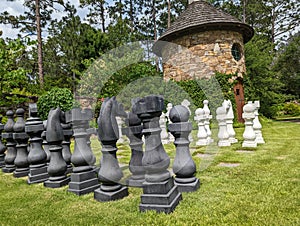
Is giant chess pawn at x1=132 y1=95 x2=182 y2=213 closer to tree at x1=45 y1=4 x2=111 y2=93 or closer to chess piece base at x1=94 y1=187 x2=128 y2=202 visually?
chess piece base at x1=94 y1=187 x2=128 y2=202

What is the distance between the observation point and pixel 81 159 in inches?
99.0

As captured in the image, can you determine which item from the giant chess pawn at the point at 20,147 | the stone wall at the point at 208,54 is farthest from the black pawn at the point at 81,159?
the stone wall at the point at 208,54

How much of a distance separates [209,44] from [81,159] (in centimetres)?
1002

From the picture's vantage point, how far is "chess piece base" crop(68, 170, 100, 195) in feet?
7.93

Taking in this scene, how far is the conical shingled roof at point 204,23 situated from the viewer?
10484 mm

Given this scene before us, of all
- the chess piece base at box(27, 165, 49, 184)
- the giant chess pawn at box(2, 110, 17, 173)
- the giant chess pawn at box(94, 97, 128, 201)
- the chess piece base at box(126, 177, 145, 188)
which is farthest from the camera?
the giant chess pawn at box(2, 110, 17, 173)

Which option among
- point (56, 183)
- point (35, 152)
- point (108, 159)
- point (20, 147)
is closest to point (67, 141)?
point (35, 152)

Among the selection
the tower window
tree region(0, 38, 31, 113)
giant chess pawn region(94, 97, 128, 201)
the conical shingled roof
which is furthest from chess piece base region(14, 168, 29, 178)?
the tower window

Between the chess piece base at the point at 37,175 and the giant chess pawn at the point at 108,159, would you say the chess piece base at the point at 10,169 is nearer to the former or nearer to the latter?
the chess piece base at the point at 37,175

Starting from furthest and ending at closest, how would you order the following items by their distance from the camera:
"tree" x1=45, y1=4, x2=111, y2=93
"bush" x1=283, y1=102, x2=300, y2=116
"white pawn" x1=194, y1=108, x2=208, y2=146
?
"bush" x1=283, y1=102, x2=300, y2=116, "tree" x1=45, y1=4, x2=111, y2=93, "white pawn" x1=194, y1=108, x2=208, y2=146

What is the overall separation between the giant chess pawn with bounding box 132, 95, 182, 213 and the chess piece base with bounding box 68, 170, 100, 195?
0.87m

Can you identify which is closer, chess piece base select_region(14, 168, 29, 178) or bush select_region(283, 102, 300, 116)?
chess piece base select_region(14, 168, 29, 178)

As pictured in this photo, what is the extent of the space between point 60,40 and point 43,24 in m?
4.69

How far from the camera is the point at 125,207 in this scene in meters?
1.96
